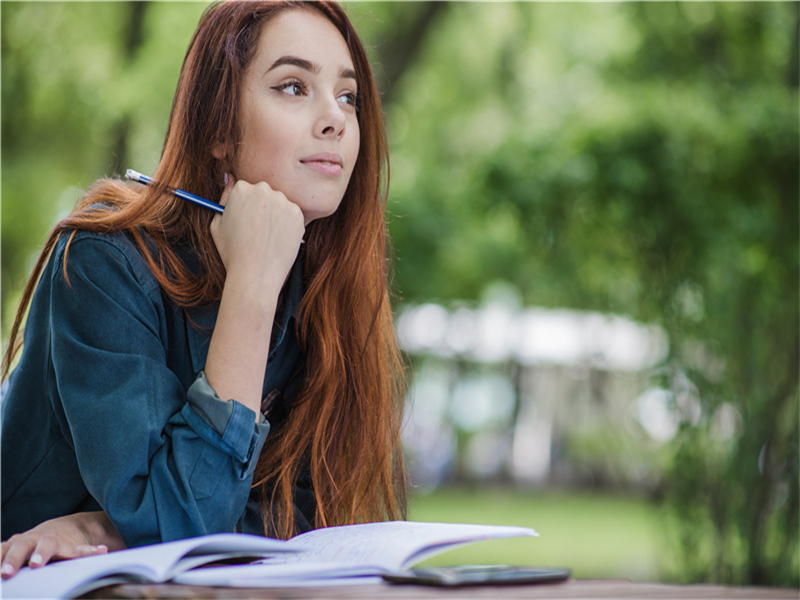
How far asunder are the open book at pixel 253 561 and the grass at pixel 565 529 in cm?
396

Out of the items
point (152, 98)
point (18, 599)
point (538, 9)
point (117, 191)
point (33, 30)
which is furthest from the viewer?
point (538, 9)

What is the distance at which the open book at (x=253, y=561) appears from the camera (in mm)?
1068

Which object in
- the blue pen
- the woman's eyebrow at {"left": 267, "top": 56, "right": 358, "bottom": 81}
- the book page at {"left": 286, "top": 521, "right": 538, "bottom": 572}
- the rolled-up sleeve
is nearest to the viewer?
the book page at {"left": 286, "top": 521, "right": 538, "bottom": 572}

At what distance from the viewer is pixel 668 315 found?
571 centimetres

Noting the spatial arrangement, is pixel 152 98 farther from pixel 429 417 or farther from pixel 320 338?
pixel 429 417

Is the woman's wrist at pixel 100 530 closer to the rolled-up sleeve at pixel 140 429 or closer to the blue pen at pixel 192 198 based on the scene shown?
the rolled-up sleeve at pixel 140 429

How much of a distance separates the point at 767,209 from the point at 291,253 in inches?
191

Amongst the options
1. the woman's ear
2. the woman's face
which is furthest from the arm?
the woman's ear

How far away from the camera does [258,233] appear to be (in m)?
1.57

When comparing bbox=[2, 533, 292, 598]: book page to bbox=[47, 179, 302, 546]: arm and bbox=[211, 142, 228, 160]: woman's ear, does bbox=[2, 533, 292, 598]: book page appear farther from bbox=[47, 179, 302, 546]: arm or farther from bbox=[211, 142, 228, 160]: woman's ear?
bbox=[211, 142, 228, 160]: woman's ear

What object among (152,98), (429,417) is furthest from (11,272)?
(429,417)

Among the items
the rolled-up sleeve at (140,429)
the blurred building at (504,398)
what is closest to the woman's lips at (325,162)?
the rolled-up sleeve at (140,429)

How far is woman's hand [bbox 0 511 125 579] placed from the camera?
126cm

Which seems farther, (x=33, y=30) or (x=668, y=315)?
(x=33, y=30)
